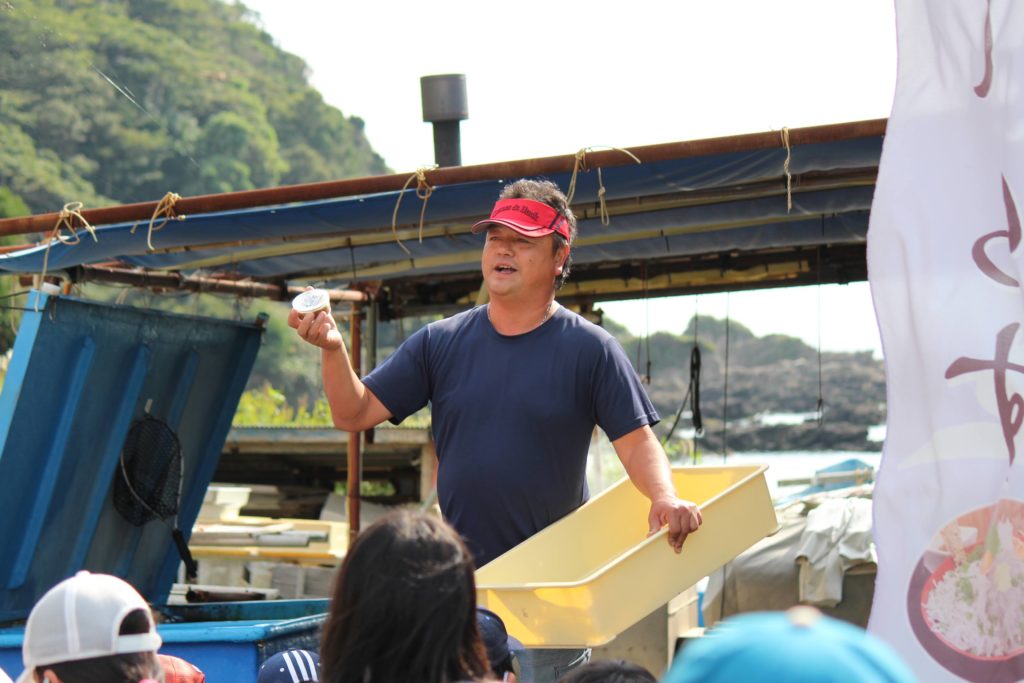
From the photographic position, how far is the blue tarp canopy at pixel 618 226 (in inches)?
185

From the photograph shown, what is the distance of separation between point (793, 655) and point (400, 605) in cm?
83

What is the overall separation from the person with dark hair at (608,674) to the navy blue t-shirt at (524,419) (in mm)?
1261

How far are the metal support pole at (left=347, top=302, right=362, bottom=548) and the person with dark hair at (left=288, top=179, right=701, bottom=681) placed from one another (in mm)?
3968

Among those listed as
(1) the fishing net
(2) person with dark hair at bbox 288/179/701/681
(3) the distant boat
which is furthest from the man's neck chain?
(3) the distant boat

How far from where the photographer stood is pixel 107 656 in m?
2.19

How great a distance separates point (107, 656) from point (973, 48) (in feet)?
7.59

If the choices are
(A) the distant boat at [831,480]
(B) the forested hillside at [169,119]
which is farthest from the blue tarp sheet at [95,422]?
(B) the forested hillside at [169,119]

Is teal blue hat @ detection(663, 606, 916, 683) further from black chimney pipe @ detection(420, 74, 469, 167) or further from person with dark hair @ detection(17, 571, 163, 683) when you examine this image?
black chimney pipe @ detection(420, 74, 469, 167)

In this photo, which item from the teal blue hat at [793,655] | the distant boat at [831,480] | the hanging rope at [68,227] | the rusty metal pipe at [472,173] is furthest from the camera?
the distant boat at [831,480]

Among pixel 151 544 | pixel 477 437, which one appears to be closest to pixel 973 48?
pixel 477 437

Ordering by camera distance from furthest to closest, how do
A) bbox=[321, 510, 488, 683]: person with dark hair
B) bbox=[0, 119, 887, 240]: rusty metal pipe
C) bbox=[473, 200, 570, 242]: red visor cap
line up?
bbox=[0, 119, 887, 240]: rusty metal pipe → bbox=[473, 200, 570, 242]: red visor cap → bbox=[321, 510, 488, 683]: person with dark hair

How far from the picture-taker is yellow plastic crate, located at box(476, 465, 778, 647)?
127 inches

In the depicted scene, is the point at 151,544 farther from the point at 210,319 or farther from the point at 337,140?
→ the point at 337,140

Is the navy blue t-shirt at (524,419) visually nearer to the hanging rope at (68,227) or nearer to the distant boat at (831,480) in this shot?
the hanging rope at (68,227)
